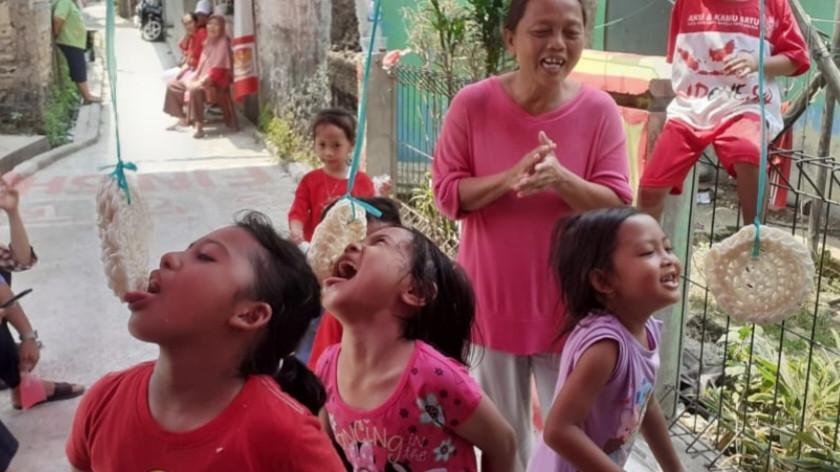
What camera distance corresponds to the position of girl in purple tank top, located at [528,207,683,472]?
62.2 inches

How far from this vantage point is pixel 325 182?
319 cm

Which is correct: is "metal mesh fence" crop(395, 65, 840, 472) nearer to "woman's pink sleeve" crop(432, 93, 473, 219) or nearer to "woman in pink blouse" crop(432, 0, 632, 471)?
"woman in pink blouse" crop(432, 0, 632, 471)

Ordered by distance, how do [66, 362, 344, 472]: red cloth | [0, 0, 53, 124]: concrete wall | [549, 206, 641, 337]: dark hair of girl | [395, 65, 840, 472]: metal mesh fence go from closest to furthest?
[66, 362, 344, 472]: red cloth → [549, 206, 641, 337]: dark hair of girl → [395, 65, 840, 472]: metal mesh fence → [0, 0, 53, 124]: concrete wall

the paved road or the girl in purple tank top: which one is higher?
the girl in purple tank top

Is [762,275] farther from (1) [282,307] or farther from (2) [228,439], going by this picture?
(2) [228,439]

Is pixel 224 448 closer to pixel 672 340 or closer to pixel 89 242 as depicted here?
pixel 672 340

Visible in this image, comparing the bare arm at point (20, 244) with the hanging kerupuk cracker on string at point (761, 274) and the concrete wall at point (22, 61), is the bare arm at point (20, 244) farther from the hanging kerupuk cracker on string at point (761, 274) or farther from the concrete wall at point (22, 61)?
the concrete wall at point (22, 61)

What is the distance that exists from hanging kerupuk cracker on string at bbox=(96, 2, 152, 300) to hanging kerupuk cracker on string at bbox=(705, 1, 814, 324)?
110 cm

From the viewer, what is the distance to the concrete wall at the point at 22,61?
25.8 ft

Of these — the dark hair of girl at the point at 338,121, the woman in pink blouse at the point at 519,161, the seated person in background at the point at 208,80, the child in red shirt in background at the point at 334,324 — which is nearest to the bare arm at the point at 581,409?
the woman in pink blouse at the point at 519,161

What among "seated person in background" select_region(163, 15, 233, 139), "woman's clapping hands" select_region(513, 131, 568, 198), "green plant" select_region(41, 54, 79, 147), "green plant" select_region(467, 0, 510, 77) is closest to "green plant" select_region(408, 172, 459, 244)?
"green plant" select_region(467, 0, 510, 77)

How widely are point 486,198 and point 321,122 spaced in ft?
4.84

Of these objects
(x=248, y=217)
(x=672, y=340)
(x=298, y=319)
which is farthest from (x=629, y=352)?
(x=672, y=340)

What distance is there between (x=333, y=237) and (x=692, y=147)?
4.64 feet
